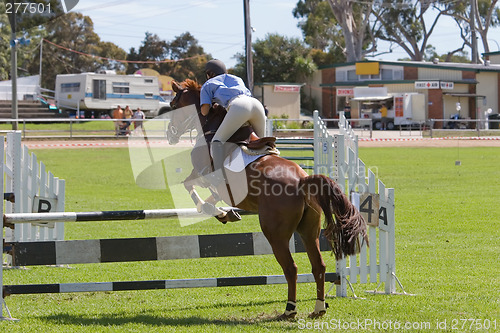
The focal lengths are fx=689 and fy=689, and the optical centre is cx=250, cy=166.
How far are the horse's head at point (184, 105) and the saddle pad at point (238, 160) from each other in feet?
3.26

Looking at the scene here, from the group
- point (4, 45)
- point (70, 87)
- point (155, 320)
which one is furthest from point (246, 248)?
point (4, 45)

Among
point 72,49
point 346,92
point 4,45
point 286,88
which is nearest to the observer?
point 286,88

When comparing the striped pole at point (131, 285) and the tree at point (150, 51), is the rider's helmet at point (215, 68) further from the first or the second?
the tree at point (150, 51)

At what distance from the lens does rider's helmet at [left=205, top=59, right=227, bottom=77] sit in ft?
24.6

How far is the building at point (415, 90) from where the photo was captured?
5191 centimetres

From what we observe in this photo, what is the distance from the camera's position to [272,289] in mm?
8078

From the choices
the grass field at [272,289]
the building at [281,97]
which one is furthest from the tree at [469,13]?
the grass field at [272,289]

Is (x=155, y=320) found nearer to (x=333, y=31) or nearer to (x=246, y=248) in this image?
(x=246, y=248)

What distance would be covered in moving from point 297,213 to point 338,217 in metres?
0.39

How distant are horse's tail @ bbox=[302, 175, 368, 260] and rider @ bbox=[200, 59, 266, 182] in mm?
1100

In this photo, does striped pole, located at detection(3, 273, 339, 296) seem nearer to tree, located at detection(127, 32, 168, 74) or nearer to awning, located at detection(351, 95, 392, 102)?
awning, located at detection(351, 95, 392, 102)

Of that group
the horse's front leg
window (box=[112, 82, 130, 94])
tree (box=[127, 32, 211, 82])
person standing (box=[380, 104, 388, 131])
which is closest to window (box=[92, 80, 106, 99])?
window (box=[112, 82, 130, 94])

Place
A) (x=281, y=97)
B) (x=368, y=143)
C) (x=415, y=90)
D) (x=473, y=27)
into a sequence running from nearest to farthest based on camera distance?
1. (x=368, y=143)
2. (x=415, y=90)
3. (x=281, y=97)
4. (x=473, y=27)

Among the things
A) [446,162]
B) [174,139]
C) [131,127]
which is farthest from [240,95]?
[131,127]
